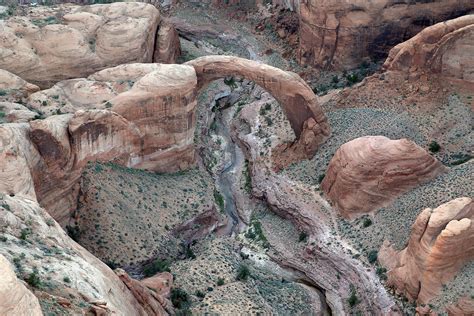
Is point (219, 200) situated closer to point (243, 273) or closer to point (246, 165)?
point (246, 165)

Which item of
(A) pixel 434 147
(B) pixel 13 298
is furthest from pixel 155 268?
(B) pixel 13 298

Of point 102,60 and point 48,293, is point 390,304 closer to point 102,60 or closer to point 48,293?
point 48,293

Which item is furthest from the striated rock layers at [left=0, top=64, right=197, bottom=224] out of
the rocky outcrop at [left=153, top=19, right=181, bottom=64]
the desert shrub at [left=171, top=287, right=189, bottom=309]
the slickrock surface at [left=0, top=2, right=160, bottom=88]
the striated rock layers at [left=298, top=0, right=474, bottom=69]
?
the striated rock layers at [left=298, top=0, right=474, bottom=69]

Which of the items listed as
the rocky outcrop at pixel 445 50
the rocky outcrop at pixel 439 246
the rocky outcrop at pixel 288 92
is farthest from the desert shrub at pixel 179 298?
the rocky outcrop at pixel 445 50

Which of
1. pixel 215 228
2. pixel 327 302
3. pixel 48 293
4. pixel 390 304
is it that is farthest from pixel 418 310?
pixel 48 293

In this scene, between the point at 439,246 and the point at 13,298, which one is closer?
the point at 13,298

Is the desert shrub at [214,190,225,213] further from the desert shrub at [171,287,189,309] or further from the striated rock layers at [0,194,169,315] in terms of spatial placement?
the striated rock layers at [0,194,169,315]
